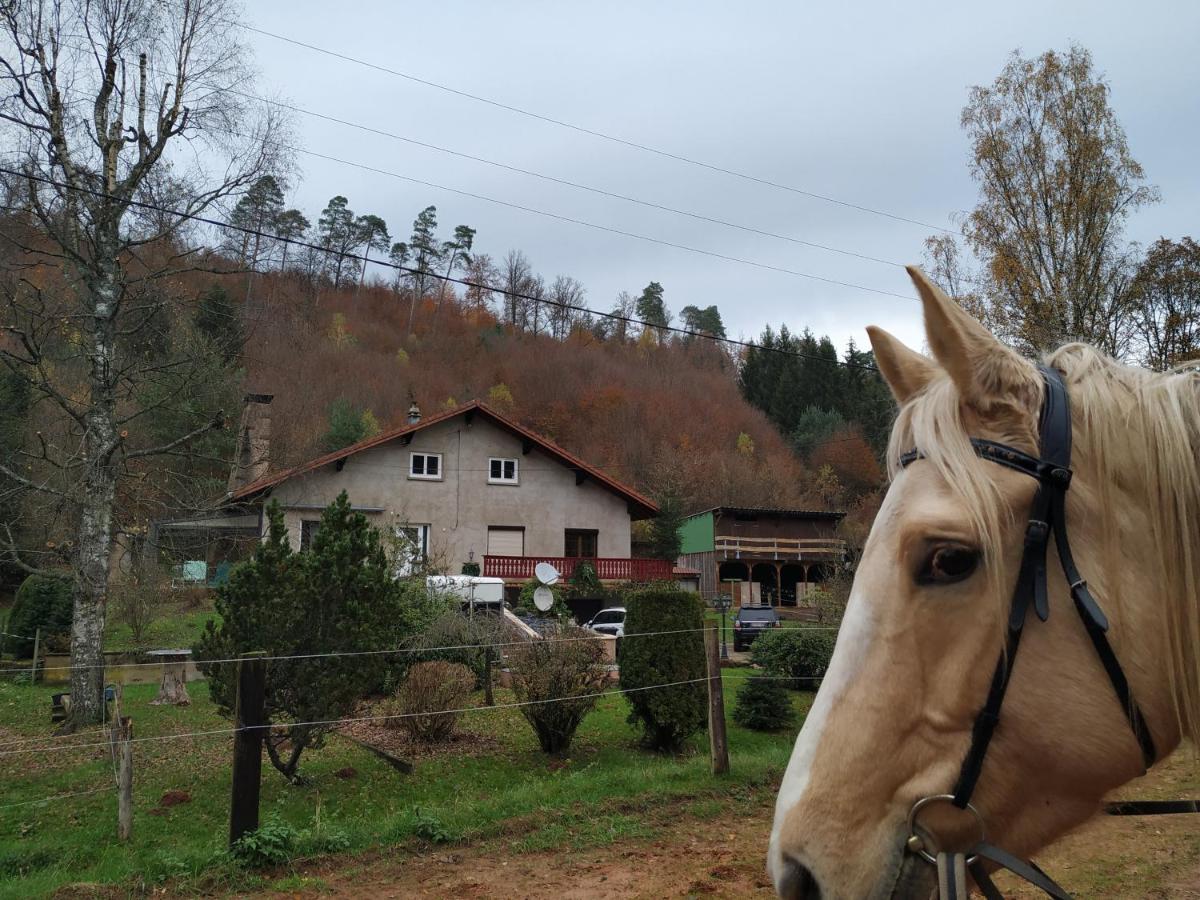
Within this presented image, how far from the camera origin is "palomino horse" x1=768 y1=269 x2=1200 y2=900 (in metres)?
1.18

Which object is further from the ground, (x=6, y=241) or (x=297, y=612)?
(x=6, y=241)

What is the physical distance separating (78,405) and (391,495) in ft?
46.1

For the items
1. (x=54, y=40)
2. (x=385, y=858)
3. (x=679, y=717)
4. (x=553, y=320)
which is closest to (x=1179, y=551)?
(x=385, y=858)

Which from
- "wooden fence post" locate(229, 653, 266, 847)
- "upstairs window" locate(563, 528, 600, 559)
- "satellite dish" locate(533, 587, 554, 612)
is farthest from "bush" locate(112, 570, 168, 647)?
"upstairs window" locate(563, 528, 600, 559)

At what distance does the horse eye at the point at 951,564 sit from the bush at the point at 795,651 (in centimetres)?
1100

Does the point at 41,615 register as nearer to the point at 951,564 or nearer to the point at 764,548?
the point at 951,564

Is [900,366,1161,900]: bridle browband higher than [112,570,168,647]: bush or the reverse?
higher

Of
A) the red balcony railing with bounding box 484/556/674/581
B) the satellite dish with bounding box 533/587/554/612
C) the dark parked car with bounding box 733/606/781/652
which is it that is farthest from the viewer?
the red balcony railing with bounding box 484/556/674/581

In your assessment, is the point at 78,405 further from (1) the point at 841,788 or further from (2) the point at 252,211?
(1) the point at 841,788

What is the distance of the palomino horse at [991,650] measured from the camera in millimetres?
1178

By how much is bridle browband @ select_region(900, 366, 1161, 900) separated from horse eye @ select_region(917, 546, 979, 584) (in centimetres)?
8

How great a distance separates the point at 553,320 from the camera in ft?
172

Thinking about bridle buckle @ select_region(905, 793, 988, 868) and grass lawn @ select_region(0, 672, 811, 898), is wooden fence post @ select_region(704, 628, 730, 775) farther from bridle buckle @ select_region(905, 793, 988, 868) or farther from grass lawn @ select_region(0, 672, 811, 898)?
bridle buckle @ select_region(905, 793, 988, 868)

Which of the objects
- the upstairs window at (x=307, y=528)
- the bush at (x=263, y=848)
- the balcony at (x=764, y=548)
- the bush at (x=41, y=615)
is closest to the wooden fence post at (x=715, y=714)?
the bush at (x=263, y=848)
